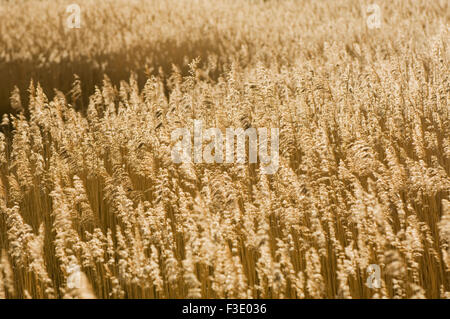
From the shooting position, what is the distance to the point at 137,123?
5.12 metres

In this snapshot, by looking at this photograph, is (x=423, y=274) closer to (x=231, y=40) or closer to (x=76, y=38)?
(x=231, y=40)

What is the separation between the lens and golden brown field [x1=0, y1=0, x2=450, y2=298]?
9.53ft

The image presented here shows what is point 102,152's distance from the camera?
5.09m

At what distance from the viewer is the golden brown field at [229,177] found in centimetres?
291

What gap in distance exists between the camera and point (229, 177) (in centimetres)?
350
